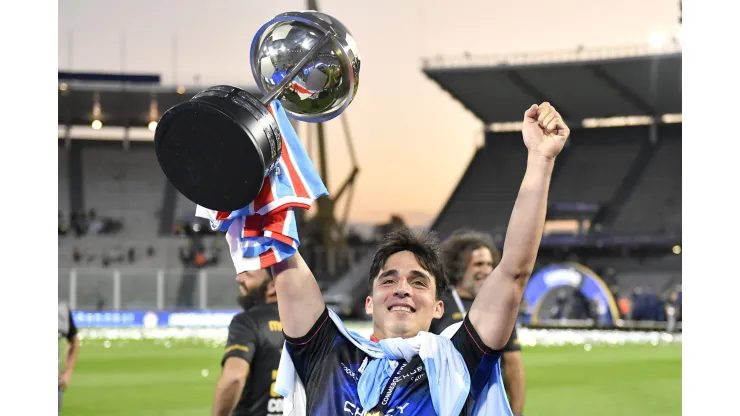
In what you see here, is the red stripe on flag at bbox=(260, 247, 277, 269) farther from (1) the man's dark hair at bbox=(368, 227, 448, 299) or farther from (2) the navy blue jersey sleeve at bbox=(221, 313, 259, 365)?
(2) the navy blue jersey sleeve at bbox=(221, 313, 259, 365)

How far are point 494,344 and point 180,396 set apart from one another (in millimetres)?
11082

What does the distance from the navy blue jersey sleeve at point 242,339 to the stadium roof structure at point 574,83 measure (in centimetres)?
3906

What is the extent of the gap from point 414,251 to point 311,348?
0.47m

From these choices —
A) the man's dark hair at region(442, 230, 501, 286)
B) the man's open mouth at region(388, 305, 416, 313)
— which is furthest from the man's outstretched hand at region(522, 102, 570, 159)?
the man's dark hair at region(442, 230, 501, 286)

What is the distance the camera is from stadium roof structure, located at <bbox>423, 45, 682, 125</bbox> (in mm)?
43125

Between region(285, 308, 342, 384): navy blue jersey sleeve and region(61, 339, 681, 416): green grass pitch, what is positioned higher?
region(285, 308, 342, 384): navy blue jersey sleeve

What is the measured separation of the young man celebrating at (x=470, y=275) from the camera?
18.8 ft

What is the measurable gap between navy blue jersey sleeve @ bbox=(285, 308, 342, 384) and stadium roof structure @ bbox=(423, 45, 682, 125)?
41268 millimetres

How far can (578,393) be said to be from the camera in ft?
45.4

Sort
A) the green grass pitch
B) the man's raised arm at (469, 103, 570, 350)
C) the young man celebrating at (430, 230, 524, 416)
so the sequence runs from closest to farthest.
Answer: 1. the man's raised arm at (469, 103, 570, 350)
2. the young man celebrating at (430, 230, 524, 416)
3. the green grass pitch
